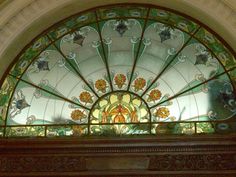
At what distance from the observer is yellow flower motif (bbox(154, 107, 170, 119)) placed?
5365 millimetres

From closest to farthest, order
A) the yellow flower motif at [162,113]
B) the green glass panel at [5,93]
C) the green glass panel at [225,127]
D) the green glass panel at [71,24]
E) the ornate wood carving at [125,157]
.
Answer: the ornate wood carving at [125,157], the green glass panel at [225,127], the yellow flower motif at [162,113], the green glass panel at [5,93], the green glass panel at [71,24]

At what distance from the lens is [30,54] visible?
5.61 m

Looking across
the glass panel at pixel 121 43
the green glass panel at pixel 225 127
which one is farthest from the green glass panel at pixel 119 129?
the green glass panel at pixel 225 127

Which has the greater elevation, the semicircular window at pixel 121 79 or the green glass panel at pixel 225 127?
the semicircular window at pixel 121 79

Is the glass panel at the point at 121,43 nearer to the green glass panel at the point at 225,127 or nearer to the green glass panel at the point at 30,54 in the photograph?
the green glass panel at the point at 30,54

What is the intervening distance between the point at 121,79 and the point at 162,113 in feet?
1.85

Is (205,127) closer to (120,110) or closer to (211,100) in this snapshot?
(211,100)

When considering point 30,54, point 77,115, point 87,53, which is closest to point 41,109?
point 77,115

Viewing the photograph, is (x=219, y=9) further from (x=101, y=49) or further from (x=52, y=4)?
(x=52, y=4)

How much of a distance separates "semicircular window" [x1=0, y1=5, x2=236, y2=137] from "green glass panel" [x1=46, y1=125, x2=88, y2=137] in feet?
0.03

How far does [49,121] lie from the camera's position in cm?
542

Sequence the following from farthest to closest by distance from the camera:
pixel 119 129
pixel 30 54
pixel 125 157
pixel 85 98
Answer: pixel 30 54 < pixel 85 98 < pixel 119 129 < pixel 125 157

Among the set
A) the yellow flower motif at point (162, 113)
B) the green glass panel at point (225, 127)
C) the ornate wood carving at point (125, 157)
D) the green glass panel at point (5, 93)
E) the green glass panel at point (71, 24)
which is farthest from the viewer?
the green glass panel at point (71, 24)

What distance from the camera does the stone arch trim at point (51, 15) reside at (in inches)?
203
